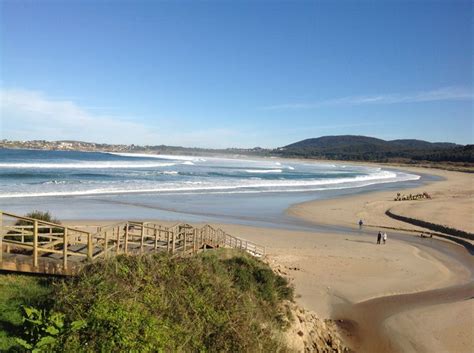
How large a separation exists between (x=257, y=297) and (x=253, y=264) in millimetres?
2067

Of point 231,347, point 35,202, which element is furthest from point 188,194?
point 231,347

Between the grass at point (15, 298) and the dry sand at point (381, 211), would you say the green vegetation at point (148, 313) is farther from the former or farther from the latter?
the dry sand at point (381, 211)

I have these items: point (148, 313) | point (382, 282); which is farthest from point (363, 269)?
point (148, 313)

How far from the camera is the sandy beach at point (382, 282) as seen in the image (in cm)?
1284

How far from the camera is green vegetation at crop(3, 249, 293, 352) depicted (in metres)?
6.02

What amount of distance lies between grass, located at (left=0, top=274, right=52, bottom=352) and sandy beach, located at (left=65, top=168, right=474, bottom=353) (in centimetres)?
856

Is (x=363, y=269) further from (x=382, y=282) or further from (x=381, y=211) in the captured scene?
(x=381, y=211)

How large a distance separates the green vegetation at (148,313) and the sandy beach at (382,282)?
4.96 metres

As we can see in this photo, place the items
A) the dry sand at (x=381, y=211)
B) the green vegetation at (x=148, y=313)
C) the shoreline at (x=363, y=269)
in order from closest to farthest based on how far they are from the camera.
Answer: the green vegetation at (x=148, y=313), the shoreline at (x=363, y=269), the dry sand at (x=381, y=211)

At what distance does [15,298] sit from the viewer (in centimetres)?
768

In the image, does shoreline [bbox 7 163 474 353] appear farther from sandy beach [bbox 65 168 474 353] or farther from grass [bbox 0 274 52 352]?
grass [bbox 0 274 52 352]

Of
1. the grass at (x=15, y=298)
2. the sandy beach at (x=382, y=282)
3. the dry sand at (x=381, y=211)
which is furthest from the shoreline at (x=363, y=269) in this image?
the grass at (x=15, y=298)

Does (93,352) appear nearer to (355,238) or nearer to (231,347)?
(231,347)

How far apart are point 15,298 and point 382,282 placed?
1441cm
